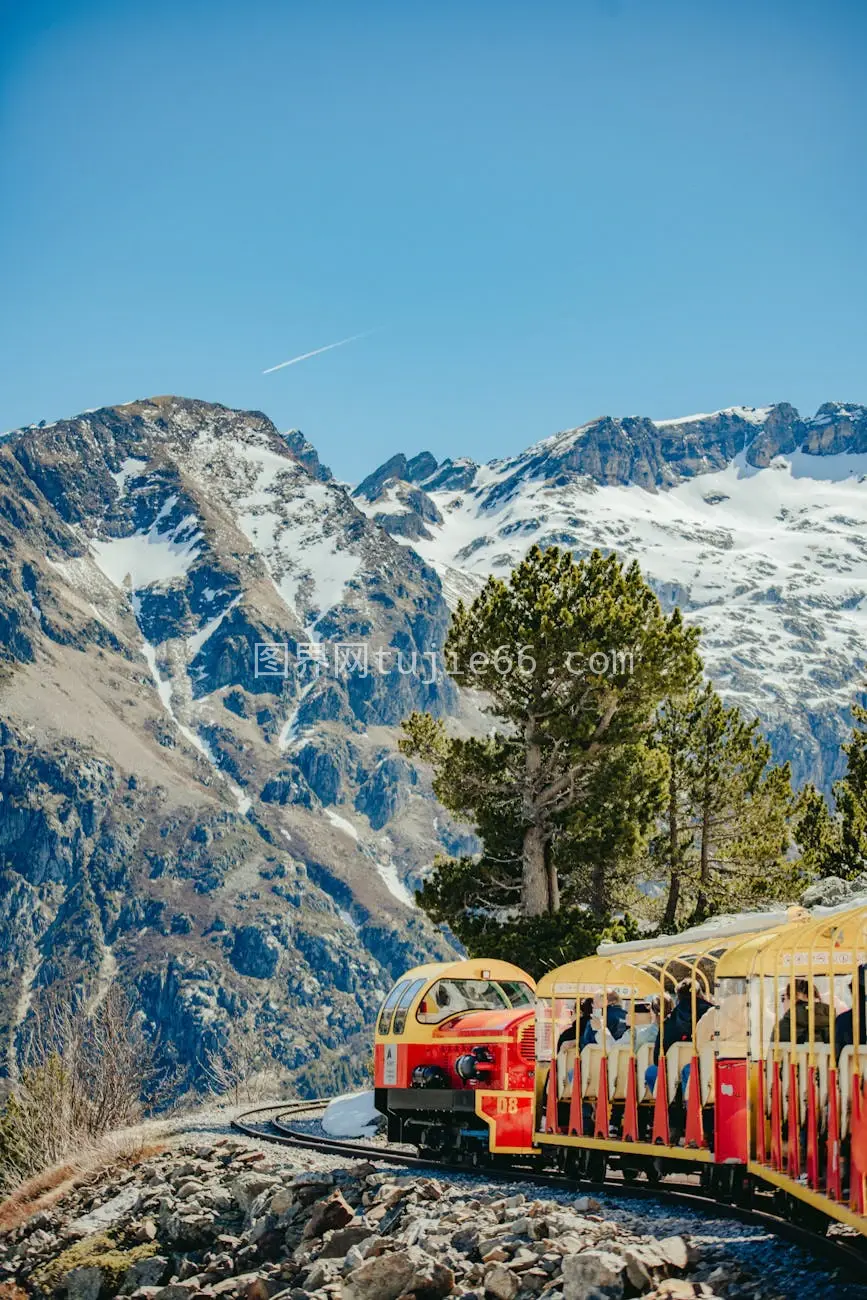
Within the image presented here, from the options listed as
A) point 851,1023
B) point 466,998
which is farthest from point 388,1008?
point 851,1023

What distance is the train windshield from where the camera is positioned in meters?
23.0

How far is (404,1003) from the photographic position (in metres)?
23.5

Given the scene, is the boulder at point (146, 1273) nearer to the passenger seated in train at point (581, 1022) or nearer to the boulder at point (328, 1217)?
the boulder at point (328, 1217)

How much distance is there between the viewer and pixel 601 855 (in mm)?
37281

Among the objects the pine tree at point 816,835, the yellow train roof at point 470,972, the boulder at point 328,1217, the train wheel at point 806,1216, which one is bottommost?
the boulder at point 328,1217

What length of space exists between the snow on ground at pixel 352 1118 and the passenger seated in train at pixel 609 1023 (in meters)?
11.6

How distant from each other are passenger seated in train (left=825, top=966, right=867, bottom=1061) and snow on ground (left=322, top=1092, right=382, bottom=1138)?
741 inches

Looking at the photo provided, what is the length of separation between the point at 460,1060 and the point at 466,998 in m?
1.83

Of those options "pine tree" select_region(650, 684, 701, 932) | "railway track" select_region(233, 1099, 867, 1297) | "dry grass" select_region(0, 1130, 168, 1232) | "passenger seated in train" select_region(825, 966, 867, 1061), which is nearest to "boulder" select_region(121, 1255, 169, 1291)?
"railway track" select_region(233, 1099, 867, 1297)

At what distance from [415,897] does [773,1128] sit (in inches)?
1048

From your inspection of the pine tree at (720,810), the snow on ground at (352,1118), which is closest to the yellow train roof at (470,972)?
the snow on ground at (352,1118)

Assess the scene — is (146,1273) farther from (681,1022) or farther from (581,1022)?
(681,1022)

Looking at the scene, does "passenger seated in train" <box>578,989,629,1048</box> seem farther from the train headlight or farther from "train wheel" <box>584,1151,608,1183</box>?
the train headlight

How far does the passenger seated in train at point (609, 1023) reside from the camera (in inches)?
708
